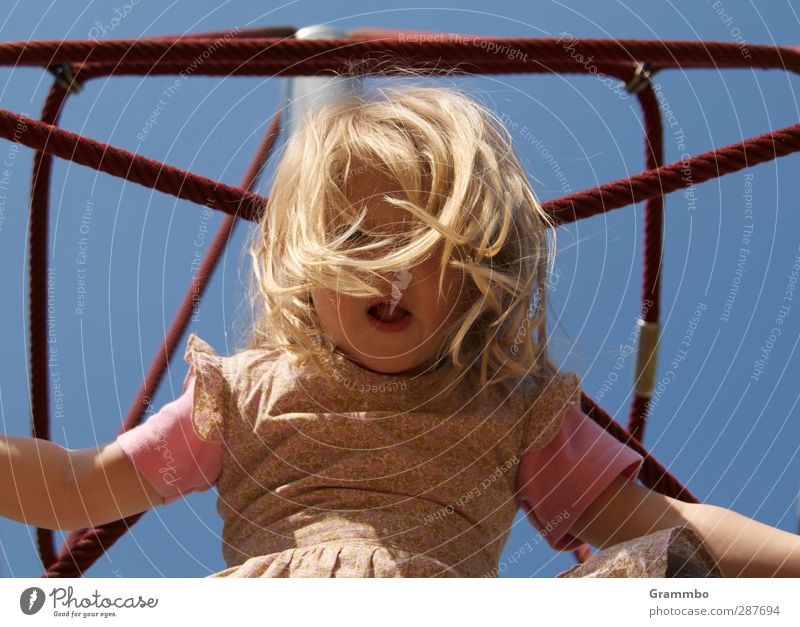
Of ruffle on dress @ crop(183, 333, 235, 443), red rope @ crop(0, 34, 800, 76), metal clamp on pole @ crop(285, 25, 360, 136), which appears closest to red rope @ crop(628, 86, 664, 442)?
red rope @ crop(0, 34, 800, 76)

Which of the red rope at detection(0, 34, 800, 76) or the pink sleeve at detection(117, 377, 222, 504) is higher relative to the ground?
the red rope at detection(0, 34, 800, 76)

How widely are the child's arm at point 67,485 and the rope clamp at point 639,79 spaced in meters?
0.65

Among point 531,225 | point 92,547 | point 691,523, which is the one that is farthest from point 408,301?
point 92,547

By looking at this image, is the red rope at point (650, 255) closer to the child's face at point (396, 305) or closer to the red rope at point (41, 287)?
the child's face at point (396, 305)

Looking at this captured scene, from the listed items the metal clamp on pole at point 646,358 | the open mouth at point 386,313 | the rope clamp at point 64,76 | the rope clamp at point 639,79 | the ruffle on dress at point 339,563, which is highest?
the rope clamp at point 639,79

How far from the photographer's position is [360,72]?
39.1 inches

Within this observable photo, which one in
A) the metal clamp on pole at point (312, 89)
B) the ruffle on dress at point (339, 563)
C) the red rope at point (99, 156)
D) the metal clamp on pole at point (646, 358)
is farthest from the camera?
the metal clamp on pole at point (646, 358)

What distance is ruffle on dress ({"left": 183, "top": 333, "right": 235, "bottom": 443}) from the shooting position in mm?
834

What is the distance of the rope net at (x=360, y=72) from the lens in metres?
0.89

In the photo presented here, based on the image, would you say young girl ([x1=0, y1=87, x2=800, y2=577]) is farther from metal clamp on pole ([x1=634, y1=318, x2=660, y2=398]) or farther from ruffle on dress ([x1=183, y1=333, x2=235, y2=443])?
metal clamp on pole ([x1=634, y1=318, x2=660, y2=398])

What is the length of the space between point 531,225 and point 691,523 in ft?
0.91

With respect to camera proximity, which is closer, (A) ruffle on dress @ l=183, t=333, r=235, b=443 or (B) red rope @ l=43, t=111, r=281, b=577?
(A) ruffle on dress @ l=183, t=333, r=235, b=443

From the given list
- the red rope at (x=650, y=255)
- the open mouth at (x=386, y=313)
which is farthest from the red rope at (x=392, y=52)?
the open mouth at (x=386, y=313)
